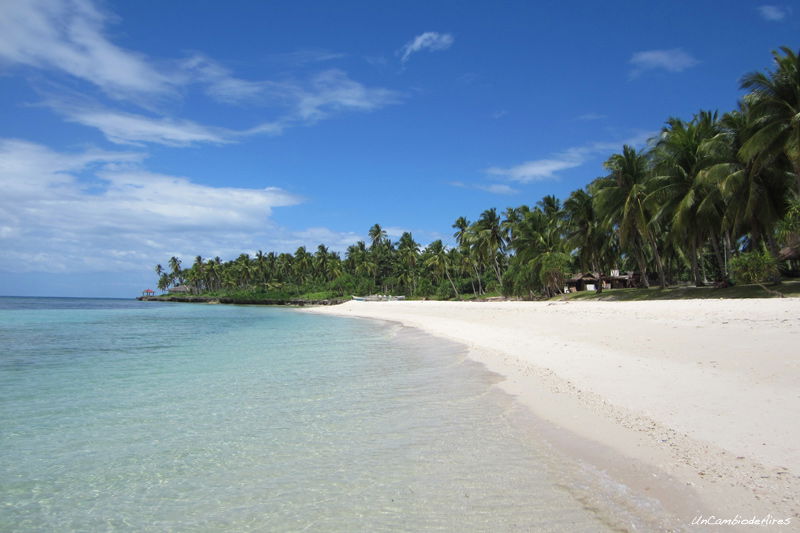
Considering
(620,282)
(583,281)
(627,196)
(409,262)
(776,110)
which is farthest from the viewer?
(409,262)

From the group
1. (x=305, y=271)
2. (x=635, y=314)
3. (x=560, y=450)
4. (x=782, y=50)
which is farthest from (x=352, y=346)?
(x=305, y=271)

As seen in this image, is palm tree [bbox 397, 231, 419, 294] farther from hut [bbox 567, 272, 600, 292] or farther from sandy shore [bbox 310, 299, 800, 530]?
sandy shore [bbox 310, 299, 800, 530]

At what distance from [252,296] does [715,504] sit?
10395 cm

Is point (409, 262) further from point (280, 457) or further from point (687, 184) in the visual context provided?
point (280, 457)

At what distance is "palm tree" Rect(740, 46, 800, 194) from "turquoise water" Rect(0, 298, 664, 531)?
18709 mm

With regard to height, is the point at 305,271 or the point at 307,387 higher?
the point at 305,271

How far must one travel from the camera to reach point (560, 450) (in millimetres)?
5094

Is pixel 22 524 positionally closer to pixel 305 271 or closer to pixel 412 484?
pixel 412 484

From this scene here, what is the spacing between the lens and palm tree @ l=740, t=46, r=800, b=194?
19.6 metres

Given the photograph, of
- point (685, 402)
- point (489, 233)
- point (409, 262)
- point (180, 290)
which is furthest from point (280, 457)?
point (180, 290)

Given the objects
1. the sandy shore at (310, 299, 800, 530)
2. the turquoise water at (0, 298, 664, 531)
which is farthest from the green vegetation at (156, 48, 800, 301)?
the turquoise water at (0, 298, 664, 531)

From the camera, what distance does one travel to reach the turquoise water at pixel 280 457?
3906 millimetres

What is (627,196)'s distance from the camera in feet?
99.9

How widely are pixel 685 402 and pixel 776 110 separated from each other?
835 inches
